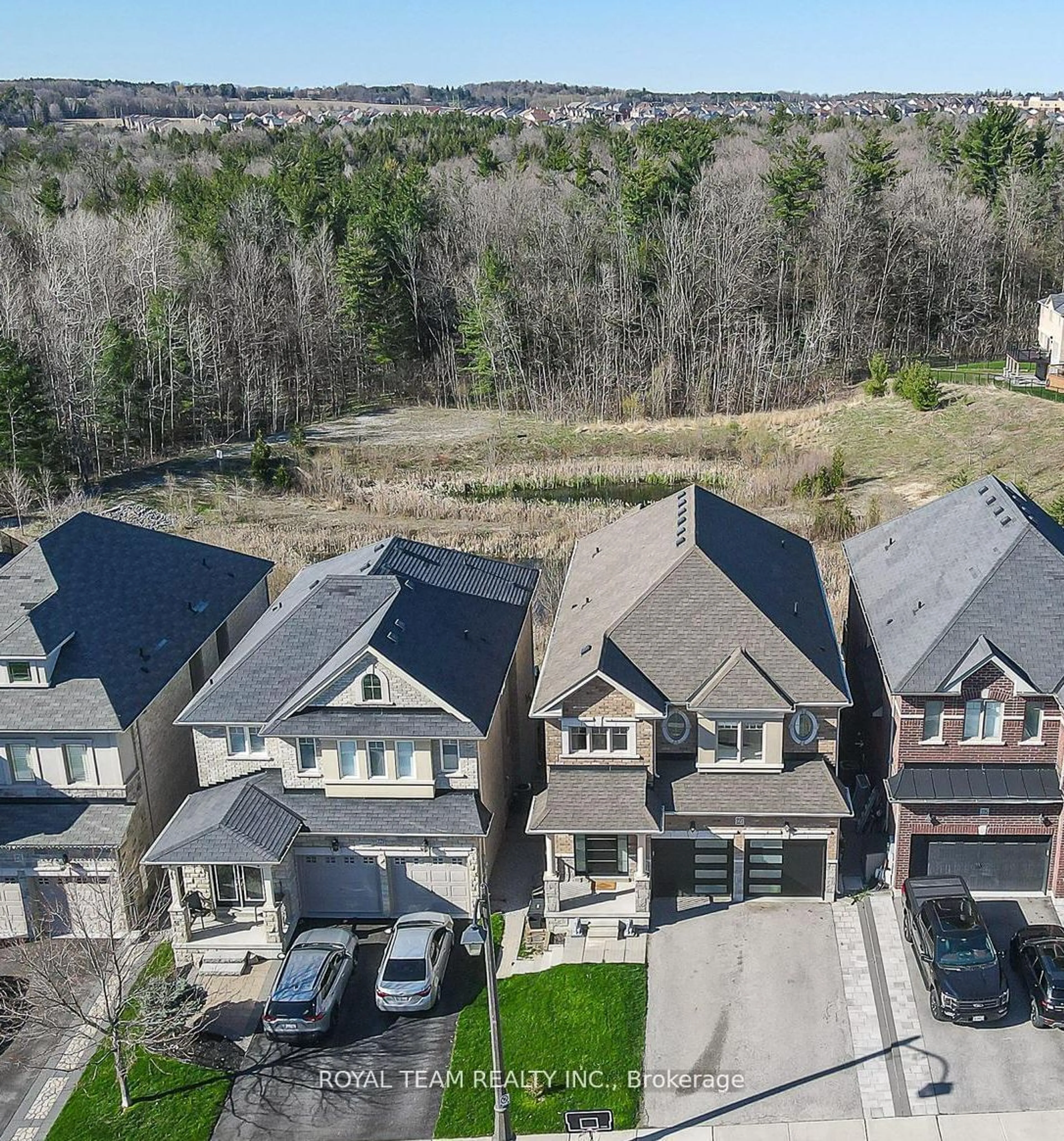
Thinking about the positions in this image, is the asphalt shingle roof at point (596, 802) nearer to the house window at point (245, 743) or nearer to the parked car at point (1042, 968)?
the house window at point (245, 743)

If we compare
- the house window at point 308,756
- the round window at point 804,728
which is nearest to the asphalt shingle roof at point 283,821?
the house window at point 308,756

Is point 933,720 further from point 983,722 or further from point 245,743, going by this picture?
point 245,743

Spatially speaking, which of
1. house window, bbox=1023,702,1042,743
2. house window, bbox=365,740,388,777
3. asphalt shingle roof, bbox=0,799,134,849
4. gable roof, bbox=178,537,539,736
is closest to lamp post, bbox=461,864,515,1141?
house window, bbox=365,740,388,777

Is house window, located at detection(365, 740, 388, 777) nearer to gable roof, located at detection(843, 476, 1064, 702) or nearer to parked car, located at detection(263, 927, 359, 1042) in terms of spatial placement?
parked car, located at detection(263, 927, 359, 1042)

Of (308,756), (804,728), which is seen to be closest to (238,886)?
(308,756)

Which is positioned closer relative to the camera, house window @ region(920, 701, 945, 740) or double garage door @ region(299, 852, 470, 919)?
house window @ region(920, 701, 945, 740)

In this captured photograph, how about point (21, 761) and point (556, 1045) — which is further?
point (21, 761)
